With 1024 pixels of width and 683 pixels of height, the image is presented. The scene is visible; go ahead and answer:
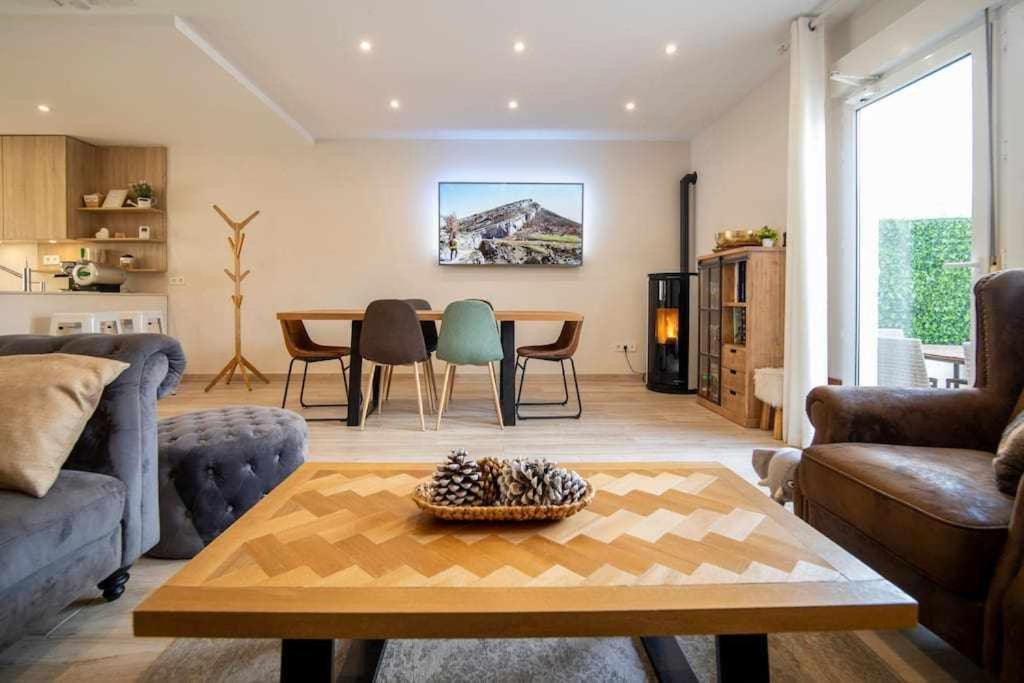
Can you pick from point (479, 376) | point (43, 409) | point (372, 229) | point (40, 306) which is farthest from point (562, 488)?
point (40, 306)

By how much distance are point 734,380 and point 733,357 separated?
0.18 m

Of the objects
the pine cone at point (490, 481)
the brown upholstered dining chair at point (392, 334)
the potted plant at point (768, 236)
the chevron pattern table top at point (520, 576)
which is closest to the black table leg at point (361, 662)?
the chevron pattern table top at point (520, 576)

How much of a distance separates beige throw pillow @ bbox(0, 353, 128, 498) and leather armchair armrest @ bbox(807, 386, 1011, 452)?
2.13 metres

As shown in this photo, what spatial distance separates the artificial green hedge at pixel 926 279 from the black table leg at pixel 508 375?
2.39m

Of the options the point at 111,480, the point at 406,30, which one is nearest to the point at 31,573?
the point at 111,480

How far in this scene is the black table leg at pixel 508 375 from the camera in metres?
3.88

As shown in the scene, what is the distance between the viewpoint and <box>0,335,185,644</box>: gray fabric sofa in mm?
1127

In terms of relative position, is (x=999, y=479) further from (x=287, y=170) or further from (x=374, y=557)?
(x=287, y=170)

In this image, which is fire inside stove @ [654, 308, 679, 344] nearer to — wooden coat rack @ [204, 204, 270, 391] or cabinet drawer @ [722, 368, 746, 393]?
cabinet drawer @ [722, 368, 746, 393]

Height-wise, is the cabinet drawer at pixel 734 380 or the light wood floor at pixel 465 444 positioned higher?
the cabinet drawer at pixel 734 380

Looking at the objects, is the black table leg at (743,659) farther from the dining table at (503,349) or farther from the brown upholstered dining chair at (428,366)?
the brown upholstered dining chair at (428,366)

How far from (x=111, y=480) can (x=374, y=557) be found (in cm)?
97

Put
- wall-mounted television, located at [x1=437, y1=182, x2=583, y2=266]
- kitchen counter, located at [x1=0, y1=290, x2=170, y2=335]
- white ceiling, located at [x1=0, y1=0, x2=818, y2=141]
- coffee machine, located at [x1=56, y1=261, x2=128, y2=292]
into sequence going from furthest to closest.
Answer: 1. wall-mounted television, located at [x1=437, y1=182, x2=583, y2=266]
2. coffee machine, located at [x1=56, y1=261, x2=128, y2=292]
3. kitchen counter, located at [x1=0, y1=290, x2=170, y2=335]
4. white ceiling, located at [x1=0, y1=0, x2=818, y2=141]

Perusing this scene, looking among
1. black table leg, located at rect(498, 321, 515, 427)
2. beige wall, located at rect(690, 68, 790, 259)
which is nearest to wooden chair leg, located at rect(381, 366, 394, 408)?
black table leg, located at rect(498, 321, 515, 427)
